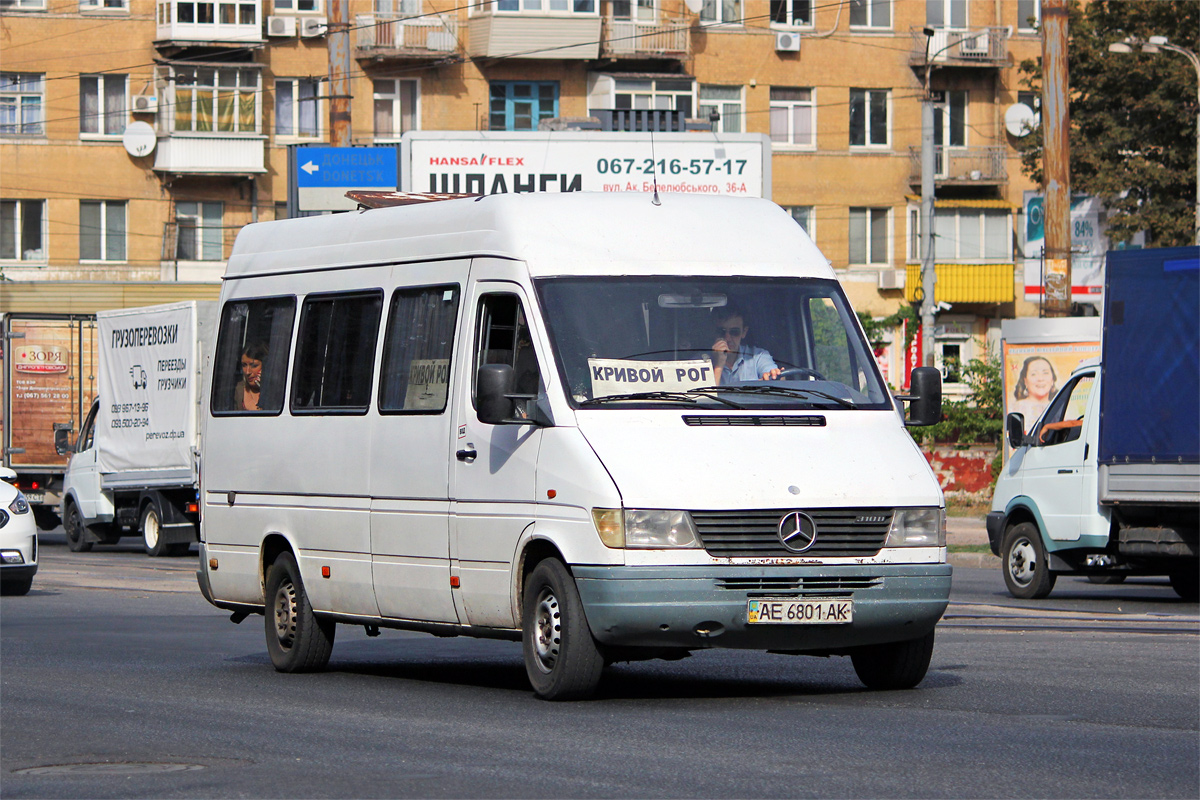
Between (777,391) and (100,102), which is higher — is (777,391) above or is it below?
below

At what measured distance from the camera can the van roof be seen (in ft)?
36.1

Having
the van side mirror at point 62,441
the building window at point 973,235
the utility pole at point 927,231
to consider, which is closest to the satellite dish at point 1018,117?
the utility pole at point 927,231

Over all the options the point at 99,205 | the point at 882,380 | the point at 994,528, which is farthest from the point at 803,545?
the point at 99,205

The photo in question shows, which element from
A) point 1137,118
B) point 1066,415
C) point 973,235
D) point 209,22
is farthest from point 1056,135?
point 973,235

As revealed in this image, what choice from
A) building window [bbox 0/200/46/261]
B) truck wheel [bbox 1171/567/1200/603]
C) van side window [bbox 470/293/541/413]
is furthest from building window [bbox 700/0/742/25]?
van side window [bbox 470/293/541/413]

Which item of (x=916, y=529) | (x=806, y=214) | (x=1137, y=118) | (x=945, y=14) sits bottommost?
(x=916, y=529)

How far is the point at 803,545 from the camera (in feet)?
33.0

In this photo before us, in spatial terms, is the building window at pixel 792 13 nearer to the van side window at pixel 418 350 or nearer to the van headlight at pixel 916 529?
the van side window at pixel 418 350

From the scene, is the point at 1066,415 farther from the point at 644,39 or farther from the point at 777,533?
the point at 644,39

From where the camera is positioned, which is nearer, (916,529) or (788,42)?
(916,529)

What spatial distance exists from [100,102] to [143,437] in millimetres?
32046

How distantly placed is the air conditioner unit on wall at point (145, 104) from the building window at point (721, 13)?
15849 millimetres

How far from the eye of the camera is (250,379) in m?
13.4

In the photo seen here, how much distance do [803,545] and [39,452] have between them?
25.0 meters
